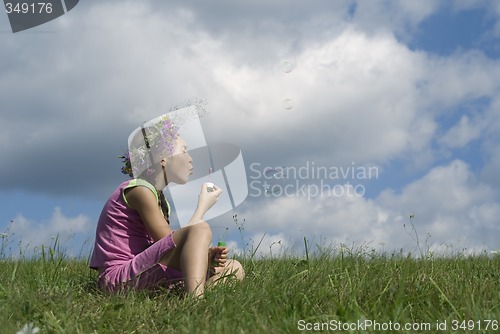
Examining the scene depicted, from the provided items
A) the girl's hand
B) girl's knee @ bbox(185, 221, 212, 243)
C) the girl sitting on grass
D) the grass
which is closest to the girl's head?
the girl sitting on grass

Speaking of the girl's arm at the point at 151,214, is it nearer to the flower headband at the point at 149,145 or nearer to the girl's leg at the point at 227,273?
the flower headband at the point at 149,145

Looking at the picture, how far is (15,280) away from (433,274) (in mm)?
3240

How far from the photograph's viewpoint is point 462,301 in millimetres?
4211

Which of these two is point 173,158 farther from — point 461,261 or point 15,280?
point 461,261

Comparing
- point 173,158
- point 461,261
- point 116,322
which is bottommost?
point 461,261

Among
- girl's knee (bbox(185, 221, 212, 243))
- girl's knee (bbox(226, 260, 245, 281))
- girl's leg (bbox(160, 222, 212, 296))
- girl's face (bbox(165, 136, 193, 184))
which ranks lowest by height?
girl's knee (bbox(226, 260, 245, 281))

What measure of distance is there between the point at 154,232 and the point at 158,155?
25.7 inches

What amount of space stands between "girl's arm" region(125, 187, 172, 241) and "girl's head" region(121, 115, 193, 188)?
0.23 meters

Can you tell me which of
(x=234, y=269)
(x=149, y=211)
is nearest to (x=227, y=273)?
(x=234, y=269)

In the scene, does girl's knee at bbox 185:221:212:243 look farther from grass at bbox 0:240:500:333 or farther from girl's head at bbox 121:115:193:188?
girl's head at bbox 121:115:193:188

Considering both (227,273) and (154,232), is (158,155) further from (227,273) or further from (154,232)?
(227,273)

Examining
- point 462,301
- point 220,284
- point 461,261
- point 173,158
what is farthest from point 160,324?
point 461,261

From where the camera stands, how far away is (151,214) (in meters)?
4.82

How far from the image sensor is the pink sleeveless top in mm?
4992
